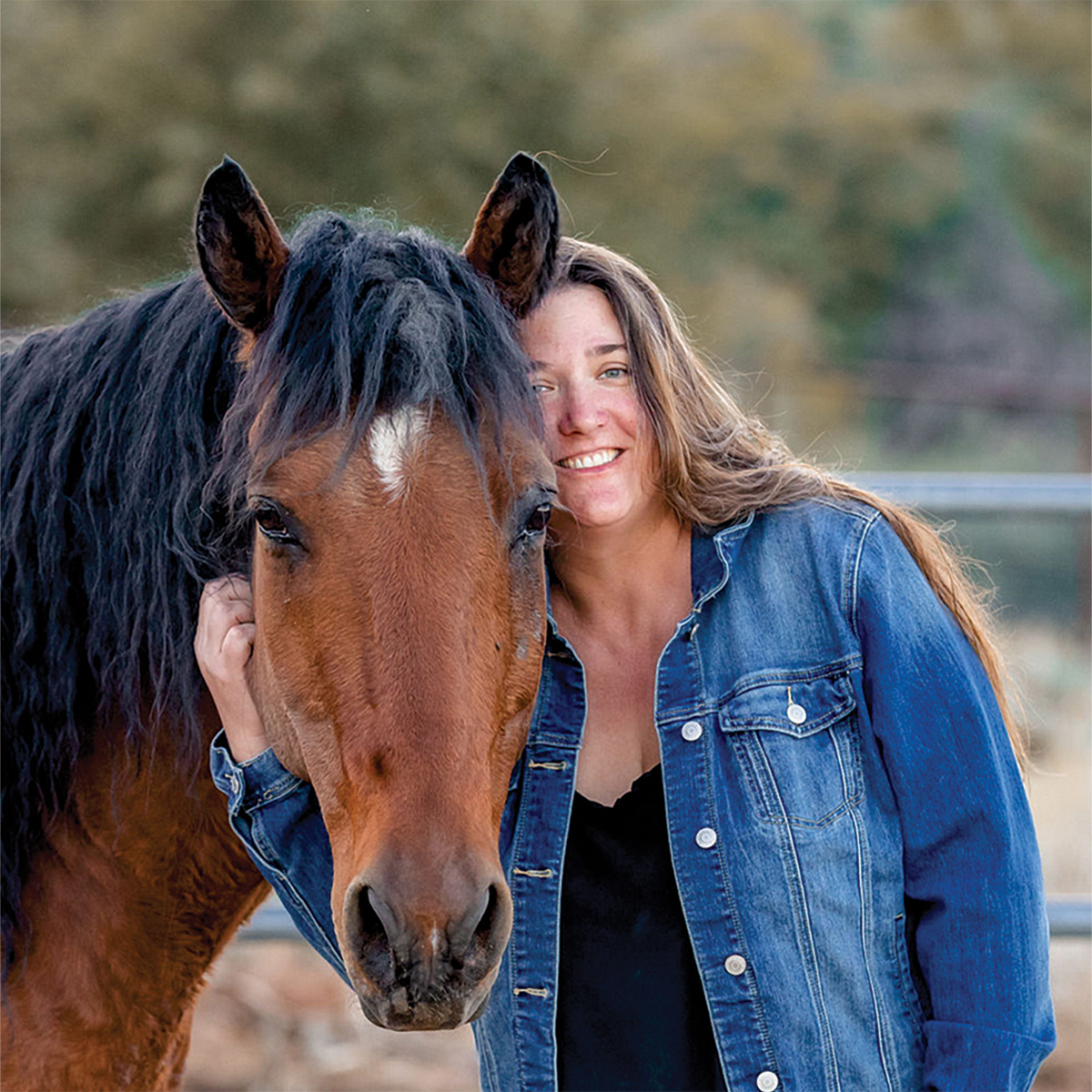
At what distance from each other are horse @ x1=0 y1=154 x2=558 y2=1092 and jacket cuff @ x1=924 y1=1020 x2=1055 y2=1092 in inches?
29.9

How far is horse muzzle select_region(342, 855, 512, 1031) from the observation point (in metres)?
1.51

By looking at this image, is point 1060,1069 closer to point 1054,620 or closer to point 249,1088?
point 1054,620

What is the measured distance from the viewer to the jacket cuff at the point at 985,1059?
1.80 metres

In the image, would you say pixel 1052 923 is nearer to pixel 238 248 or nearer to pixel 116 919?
pixel 116 919

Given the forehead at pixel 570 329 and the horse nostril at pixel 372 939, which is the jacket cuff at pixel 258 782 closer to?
the horse nostril at pixel 372 939

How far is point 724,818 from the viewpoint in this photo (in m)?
1.97

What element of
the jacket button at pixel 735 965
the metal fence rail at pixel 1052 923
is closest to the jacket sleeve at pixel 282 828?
the jacket button at pixel 735 965

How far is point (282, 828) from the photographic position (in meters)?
1.92

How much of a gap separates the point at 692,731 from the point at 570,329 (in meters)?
0.71

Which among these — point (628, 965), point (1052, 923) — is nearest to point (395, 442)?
point (628, 965)

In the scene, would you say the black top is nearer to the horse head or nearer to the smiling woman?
the horse head

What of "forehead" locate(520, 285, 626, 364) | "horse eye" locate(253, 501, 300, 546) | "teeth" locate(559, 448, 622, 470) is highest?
"forehead" locate(520, 285, 626, 364)

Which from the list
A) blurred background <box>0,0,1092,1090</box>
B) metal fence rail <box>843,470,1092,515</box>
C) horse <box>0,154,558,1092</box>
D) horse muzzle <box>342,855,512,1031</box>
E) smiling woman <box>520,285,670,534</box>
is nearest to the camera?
horse muzzle <box>342,855,512,1031</box>

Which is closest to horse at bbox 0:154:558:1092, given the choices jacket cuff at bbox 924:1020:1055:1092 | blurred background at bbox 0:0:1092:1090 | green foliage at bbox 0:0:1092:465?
jacket cuff at bbox 924:1020:1055:1092
